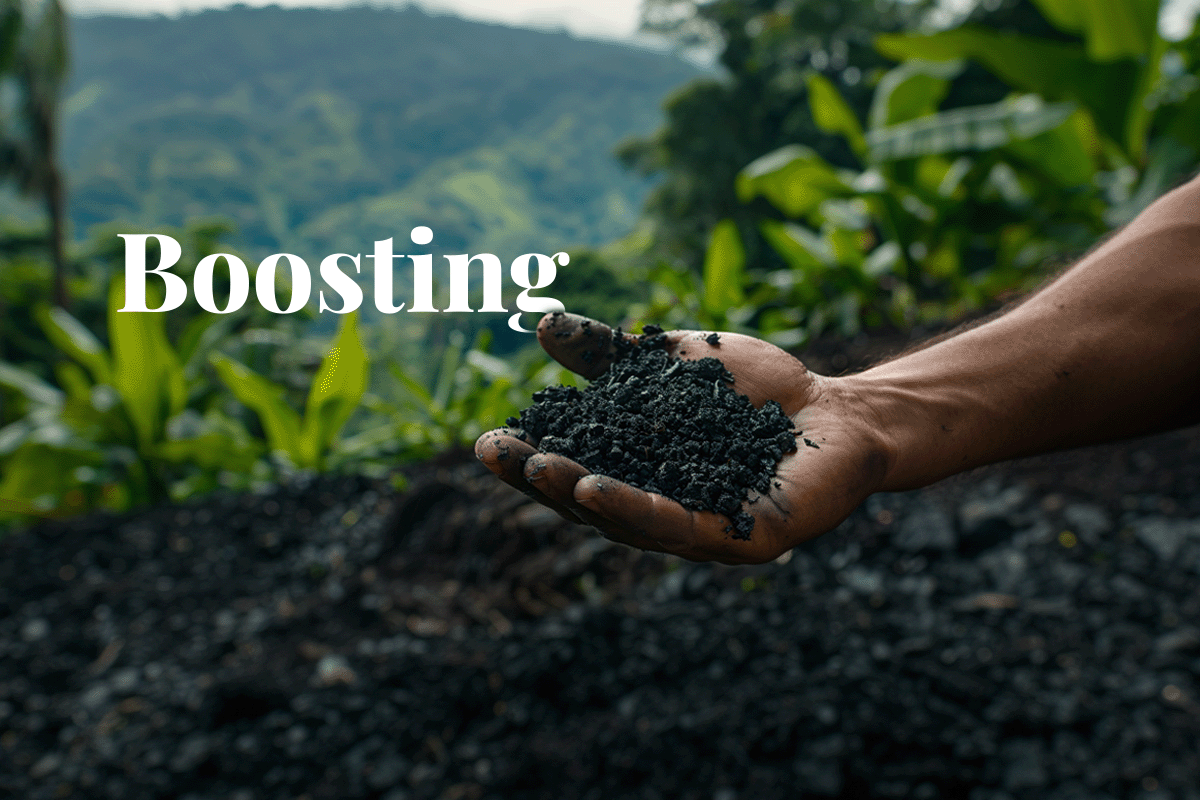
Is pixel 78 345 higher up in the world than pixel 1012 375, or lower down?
lower down

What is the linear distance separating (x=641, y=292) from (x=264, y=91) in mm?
89682

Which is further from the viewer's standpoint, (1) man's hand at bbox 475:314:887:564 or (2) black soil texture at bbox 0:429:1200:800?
(2) black soil texture at bbox 0:429:1200:800

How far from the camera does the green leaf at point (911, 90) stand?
3.26m

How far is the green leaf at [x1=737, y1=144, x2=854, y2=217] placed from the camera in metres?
3.27

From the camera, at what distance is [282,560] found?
2.59 metres

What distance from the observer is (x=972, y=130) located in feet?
8.98

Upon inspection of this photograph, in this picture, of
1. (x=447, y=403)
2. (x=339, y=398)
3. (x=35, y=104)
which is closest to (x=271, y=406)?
(x=339, y=398)

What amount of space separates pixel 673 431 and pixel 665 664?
1.02 meters

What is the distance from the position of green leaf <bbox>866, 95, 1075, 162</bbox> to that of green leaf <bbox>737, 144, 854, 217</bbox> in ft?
1.11

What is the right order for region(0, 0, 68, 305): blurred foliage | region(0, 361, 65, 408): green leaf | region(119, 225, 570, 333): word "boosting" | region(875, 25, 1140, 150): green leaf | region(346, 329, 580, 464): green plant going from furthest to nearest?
region(0, 0, 68, 305): blurred foliage < region(0, 361, 65, 408): green leaf < region(875, 25, 1140, 150): green leaf < region(346, 329, 580, 464): green plant < region(119, 225, 570, 333): word "boosting"

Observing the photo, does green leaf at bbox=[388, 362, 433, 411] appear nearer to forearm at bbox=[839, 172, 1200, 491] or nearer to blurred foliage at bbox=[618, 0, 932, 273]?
forearm at bbox=[839, 172, 1200, 491]

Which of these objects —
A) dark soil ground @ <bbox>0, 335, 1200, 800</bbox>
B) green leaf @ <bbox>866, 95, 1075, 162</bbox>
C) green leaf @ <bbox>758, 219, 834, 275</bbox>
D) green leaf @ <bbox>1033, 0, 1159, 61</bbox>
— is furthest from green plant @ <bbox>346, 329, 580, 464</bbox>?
green leaf @ <bbox>1033, 0, 1159, 61</bbox>

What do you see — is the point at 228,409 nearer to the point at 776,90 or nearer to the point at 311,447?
the point at 311,447

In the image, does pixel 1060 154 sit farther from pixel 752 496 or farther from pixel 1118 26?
pixel 752 496
